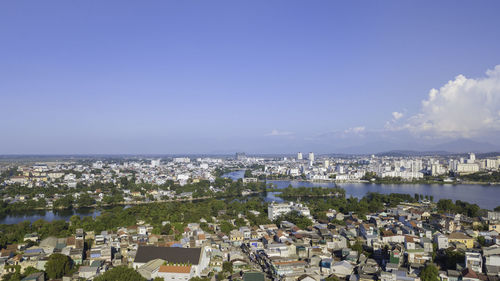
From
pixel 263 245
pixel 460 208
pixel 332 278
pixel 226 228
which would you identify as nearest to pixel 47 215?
pixel 226 228

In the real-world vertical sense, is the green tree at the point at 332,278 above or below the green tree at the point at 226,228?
above

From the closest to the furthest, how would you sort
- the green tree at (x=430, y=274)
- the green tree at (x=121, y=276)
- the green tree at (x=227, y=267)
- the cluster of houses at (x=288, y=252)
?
the green tree at (x=121, y=276) < the green tree at (x=430, y=274) < the cluster of houses at (x=288, y=252) < the green tree at (x=227, y=267)

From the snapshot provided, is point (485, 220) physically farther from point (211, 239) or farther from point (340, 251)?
point (211, 239)

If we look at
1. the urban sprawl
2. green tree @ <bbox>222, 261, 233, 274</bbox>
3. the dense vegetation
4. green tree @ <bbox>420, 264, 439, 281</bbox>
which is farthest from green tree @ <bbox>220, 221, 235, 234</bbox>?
the dense vegetation

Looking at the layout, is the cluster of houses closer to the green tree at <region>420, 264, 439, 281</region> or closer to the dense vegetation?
the green tree at <region>420, 264, 439, 281</region>

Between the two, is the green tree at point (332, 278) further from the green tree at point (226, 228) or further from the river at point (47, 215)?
the river at point (47, 215)

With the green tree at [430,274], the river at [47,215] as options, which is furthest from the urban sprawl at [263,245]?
the river at [47,215]

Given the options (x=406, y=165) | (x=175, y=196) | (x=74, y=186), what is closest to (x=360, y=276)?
(x=175, y=196)
